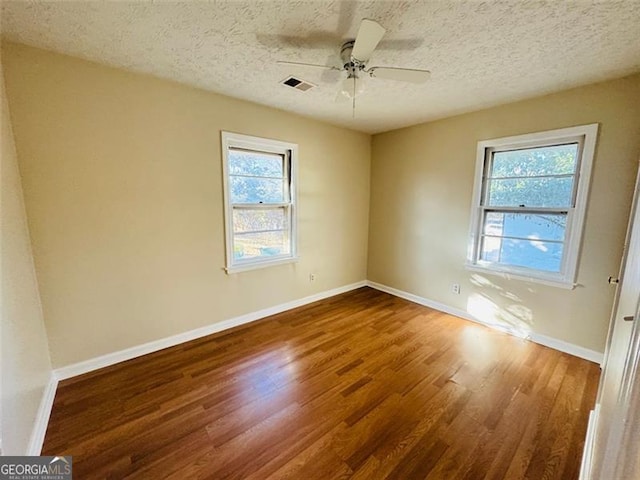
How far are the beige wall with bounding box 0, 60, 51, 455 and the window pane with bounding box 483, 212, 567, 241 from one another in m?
3.92

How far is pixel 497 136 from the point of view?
2.80 m

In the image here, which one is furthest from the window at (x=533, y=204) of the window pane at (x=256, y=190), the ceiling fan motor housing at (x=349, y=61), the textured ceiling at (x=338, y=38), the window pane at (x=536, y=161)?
the window pane at (x=256, y=190)

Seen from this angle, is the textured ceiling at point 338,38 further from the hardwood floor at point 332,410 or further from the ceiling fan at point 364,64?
the hardwood floor at point 332,410

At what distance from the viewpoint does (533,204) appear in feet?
8.70

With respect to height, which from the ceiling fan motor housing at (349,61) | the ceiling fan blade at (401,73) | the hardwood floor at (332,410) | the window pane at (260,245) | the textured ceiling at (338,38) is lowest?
the hardwood floor at (332,410)

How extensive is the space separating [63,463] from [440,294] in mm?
3624

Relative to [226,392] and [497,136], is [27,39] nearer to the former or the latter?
[226,392]

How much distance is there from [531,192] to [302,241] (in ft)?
8.44

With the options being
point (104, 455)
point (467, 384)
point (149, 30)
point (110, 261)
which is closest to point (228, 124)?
point (149, 30)

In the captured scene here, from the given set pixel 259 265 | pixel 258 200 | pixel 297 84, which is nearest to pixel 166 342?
pixel 259 265

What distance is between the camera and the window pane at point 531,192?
247 centimetres

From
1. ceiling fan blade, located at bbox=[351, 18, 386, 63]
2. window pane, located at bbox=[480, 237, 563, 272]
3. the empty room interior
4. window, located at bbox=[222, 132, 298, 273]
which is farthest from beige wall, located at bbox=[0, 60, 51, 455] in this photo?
window pane, located at bbox=[480, 237, 563, 272]

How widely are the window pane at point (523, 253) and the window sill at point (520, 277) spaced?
0.11 metres

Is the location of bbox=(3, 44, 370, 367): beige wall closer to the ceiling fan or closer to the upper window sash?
the ceiling fan
